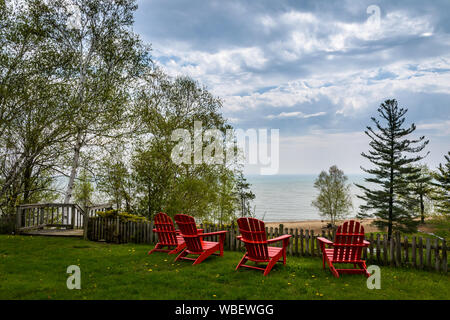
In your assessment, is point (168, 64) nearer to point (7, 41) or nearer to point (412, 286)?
point (7, 41)

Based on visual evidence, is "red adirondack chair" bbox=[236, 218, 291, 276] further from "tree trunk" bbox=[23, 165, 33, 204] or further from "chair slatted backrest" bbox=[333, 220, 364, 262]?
"tree trunk" bbox=[23, 165, 33, 204]

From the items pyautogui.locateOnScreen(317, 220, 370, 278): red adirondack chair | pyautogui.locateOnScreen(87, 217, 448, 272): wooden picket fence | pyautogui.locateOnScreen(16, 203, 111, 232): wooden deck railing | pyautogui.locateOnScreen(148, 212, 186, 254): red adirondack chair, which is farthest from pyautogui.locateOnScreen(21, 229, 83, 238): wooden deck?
A: pyautogui.locateOnScreen(317, 220, 370, 278): red adirondack chair

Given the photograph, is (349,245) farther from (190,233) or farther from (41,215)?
(41,215)

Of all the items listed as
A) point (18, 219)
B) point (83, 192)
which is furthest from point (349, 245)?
point (83, 192)

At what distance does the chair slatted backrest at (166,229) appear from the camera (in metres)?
7.60

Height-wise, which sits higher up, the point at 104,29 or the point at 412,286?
the point at 104,29

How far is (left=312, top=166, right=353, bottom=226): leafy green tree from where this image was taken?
39.5 m

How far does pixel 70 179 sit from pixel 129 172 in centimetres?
289

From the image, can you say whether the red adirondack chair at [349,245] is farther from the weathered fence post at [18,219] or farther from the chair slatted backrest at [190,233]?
the weathered fence post at [18,219]

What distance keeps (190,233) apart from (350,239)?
11.4ft

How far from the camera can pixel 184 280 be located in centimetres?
510

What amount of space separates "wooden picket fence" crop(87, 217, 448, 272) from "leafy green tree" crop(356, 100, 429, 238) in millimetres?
15620

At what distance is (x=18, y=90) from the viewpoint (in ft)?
30.0

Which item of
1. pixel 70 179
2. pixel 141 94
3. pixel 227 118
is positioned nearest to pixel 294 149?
pixel 227 118
